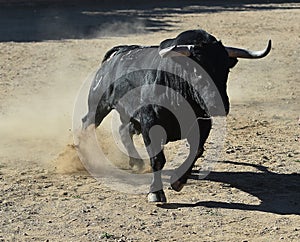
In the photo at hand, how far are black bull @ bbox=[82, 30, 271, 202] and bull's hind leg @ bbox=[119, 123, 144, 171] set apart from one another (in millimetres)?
358

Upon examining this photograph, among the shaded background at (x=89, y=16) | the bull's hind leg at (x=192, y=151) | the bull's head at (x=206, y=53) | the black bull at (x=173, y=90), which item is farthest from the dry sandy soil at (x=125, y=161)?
the shaded background at (x=89, y=16)

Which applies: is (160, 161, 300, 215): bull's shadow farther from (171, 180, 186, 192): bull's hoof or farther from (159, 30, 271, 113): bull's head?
(159, 30, 271, 113): bull's head

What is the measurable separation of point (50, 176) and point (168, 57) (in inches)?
76.5

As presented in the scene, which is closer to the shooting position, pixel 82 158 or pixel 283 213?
pixel 283 213

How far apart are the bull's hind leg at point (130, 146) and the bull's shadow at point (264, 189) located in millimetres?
670

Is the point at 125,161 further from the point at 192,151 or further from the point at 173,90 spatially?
the point at 173,90

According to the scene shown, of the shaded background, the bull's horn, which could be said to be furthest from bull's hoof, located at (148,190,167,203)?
the shaded background

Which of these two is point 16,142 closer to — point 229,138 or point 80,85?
point 229,138

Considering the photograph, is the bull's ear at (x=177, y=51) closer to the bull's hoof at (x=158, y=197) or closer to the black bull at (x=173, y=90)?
the black bull at (x=173, y=90)

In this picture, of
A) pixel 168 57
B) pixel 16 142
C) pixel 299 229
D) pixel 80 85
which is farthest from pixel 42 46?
pixel 299 229

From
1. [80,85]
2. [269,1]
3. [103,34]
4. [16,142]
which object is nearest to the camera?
[16,142]

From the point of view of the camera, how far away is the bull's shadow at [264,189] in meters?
7.52

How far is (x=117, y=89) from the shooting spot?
834 centimetres

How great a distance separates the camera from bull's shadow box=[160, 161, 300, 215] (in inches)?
296
